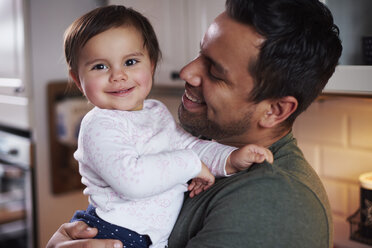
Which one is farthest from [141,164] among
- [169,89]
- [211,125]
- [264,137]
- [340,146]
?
[169,89]

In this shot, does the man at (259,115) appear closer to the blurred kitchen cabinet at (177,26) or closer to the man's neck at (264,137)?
the man's neck at (264,137)

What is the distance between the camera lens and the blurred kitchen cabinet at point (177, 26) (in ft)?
5.44

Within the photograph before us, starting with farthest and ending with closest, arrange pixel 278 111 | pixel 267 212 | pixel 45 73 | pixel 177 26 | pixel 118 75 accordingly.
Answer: pixel 45 73 → pixel 177 26 → pixel 278 111 → pixel 118 75 → pixel 267 212

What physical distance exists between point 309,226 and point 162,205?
32 centimetres

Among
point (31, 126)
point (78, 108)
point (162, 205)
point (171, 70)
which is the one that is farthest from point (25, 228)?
point (162, 205)

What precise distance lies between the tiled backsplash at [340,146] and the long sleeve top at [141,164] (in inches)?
27.8

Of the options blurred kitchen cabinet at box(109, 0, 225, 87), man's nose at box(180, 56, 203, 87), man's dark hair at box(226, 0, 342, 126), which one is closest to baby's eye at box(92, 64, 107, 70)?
man's nose at box(180, 56, 203, 87)

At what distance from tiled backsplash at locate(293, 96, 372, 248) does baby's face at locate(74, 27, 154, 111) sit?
853mm

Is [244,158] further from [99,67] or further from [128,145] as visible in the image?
[99,67]

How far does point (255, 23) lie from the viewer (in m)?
0.99

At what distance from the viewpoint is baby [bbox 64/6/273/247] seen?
90cm

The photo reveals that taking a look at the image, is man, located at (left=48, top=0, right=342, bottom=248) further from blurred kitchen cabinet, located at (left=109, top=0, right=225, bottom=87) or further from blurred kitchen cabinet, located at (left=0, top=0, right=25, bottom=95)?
blurred kitchen cabinet, located at (left=0, top=0, right=25, bottom=95)

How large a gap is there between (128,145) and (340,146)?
3.21 feet

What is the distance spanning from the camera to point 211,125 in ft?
3.67
